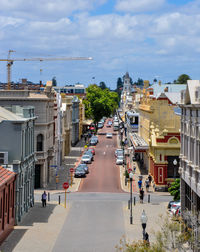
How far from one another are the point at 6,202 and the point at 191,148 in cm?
1209

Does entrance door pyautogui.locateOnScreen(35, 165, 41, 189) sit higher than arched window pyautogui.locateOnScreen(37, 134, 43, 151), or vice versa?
arched window pyautogui.locateOnScreen(37, 134, 43, 151)

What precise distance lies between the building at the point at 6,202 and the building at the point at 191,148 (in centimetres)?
1080

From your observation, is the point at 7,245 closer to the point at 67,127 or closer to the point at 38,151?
the point at 38,151

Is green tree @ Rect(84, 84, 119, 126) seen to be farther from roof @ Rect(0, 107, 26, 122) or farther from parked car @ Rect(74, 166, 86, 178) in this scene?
roof @ Rect(0, 107, 26, 122)

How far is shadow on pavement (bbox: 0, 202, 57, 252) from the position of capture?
98.6 ft

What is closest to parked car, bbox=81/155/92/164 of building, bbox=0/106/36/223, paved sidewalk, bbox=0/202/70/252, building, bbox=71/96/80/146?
building, bbox=71/96/80/146

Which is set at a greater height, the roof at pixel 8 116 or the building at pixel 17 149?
the roof at pixel 8 116

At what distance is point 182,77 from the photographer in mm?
194000

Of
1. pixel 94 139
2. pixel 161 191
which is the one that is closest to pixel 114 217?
pixel 161 191

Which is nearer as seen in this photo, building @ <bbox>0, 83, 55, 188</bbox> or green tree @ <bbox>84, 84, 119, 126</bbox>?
building @ <bbox>0, 83, 55, 188</bbox>

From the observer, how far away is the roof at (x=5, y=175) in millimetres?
30578

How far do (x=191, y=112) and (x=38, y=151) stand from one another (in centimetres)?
2786

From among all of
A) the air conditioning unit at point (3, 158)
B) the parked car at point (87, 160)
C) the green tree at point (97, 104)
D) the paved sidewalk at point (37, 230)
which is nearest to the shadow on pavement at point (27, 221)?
the paved sidewalk at point (37, 230)

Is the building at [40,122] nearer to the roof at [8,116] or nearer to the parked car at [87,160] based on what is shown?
the roof at [8,116]
